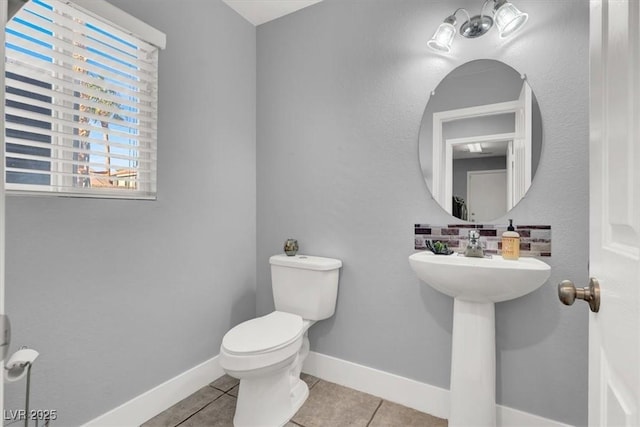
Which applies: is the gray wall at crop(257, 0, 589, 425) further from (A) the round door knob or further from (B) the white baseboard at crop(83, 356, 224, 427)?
(A) the round door knob

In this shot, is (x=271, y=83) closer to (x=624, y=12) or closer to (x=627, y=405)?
(x=624, y=12)

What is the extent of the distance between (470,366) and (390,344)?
510 millimetres

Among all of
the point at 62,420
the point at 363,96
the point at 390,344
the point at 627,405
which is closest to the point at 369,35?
the point at 363,96

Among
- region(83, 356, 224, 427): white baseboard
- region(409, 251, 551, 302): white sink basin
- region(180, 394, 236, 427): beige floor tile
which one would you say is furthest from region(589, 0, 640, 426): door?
region(83, 356, 224, 427): white baseboard

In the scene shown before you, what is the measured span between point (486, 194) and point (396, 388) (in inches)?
48.2

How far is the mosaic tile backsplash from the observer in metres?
1.48

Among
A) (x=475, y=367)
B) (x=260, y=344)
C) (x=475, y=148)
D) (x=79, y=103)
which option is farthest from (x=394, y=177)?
(x=79, y=103)

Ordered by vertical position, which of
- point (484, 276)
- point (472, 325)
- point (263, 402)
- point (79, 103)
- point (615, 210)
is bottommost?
point (263, 402)

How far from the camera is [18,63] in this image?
1207mm

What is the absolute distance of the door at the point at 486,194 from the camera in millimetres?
1587

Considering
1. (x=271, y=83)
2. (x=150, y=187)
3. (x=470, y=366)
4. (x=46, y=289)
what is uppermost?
(x=271, y=83)

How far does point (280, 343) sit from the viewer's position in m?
1.48

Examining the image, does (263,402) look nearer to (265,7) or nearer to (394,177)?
(394,177)

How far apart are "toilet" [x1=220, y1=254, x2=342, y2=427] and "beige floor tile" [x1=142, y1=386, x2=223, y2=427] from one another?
299mm
